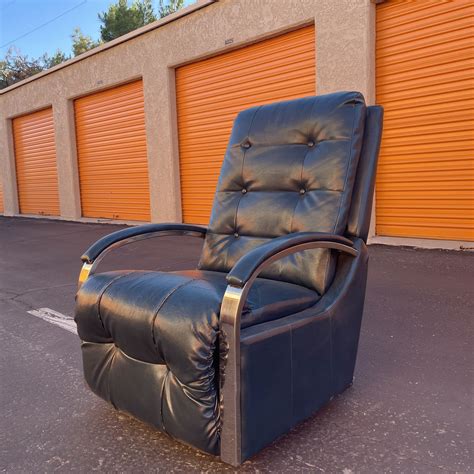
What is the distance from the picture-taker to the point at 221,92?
7613 mm

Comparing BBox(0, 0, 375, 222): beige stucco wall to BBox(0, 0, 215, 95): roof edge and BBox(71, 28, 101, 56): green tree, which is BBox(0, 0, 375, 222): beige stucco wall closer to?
BBox(0, 0, 215, 95): roof edge

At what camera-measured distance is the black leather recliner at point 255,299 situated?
1433 millimetres

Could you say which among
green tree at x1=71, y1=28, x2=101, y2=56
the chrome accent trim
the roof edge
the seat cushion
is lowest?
the seat cushion

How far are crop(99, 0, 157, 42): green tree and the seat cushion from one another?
28.7 m

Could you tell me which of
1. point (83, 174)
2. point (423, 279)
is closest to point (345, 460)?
point (423, 279)

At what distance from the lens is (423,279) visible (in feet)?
12.7

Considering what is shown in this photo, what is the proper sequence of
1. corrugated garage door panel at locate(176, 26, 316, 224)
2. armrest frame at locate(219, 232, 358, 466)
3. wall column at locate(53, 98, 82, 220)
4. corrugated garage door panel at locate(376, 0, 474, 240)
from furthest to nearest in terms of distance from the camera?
wall column at locate(53, 98, 82, 220)
corrugated garage door panel at locate(176, 26, 316, 224)
corrugated garage door panel at locate(376, 0, 474, 240)
armrest frame at locate(219, 232, 358, 466)

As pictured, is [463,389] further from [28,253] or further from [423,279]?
[28,253]

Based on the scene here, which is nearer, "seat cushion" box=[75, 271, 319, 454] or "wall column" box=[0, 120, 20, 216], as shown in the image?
"seat cushion" box=[75, 271, 319, 454]

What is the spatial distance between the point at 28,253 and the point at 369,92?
4934 millimetres

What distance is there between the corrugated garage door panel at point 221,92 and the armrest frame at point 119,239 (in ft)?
15.4

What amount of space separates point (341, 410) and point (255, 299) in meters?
0.63

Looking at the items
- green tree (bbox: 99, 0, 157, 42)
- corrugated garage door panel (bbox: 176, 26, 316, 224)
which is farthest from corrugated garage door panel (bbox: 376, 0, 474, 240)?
green tree (bbox: 99, 0, 157, 42)

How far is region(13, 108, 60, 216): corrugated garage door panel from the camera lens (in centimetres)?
1220
